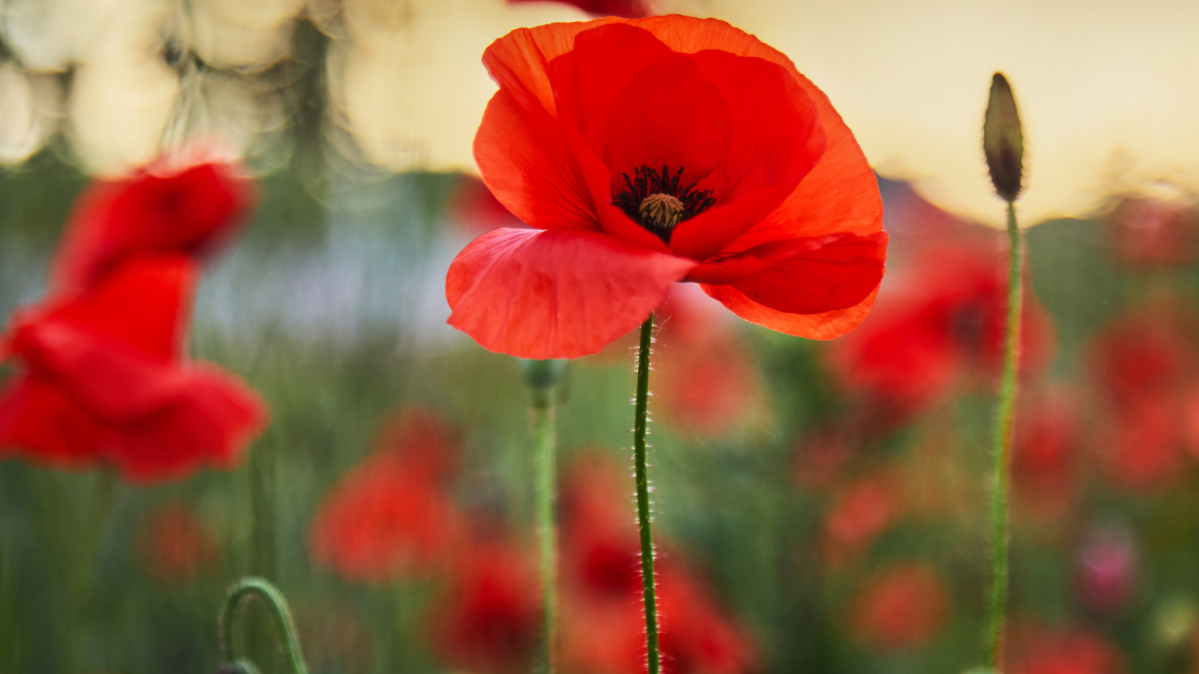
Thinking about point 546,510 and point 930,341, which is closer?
point 546,510

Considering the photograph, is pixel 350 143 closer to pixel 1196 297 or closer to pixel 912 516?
pixel 912 516

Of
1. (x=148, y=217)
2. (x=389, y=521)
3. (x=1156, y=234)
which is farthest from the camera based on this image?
(x=1156, y=234)

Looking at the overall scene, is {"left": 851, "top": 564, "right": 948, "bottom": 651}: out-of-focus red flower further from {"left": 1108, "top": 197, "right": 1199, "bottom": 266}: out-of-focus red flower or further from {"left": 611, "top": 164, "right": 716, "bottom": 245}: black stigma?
{"left": 611, "top": 164, "right": 716, "bottom": 245}: black stigma

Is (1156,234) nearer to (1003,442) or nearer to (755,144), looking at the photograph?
(1003,442)

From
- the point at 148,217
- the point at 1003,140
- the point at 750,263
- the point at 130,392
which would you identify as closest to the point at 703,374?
the point at 148,217

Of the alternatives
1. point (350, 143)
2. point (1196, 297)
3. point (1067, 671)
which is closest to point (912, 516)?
point (1067, 671)
